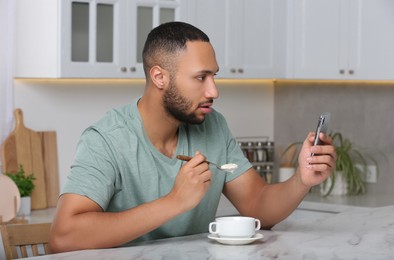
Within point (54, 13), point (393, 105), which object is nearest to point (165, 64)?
point (54, 13)

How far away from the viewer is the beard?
2.53 meters

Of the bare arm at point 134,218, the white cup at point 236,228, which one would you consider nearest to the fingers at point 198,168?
the bare arm at point 134,218

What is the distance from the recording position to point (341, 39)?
14.9 ft

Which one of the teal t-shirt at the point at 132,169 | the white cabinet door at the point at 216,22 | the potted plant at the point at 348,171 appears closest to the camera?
the teal t-shirt at the point at 132,169

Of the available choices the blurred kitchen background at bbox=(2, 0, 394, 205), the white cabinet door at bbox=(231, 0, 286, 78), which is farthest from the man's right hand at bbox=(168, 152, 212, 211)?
the white cabinet door at bbox=(231, 0, 286, 78)

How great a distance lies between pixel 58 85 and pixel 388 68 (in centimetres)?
169

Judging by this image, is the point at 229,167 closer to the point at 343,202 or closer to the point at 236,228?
the point at 236,228

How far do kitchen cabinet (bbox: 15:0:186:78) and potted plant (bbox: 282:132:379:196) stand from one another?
1231 mm

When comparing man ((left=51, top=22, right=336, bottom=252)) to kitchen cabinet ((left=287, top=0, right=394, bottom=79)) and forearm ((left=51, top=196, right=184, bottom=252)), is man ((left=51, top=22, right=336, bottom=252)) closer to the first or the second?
forearm ((left=51, top=196, right=184, bottom=252))

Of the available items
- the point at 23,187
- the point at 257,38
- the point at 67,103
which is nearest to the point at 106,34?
the point at 67,103

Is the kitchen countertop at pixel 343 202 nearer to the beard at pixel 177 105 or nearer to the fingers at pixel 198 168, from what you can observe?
the beard at pixel 177 105

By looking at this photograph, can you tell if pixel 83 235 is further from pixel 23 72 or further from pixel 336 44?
pixel 336 44

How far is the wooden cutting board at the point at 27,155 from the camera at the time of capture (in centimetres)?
407

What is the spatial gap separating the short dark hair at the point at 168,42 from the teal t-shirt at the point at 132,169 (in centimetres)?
16
